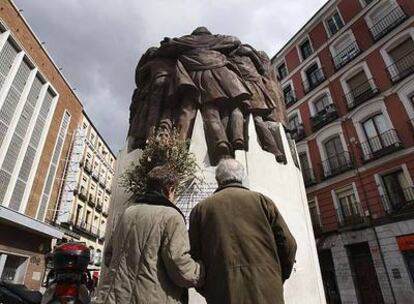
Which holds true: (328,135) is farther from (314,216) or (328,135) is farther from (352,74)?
(314,216)

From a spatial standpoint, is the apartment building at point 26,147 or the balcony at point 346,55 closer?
the apartment building at point 26,147

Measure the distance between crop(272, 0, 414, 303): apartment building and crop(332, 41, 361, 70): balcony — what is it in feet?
0.24

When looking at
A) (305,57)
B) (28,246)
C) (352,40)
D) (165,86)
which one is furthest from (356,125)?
(28,246)

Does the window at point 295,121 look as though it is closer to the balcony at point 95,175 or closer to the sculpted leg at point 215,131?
the sculpted leg at point 215,131

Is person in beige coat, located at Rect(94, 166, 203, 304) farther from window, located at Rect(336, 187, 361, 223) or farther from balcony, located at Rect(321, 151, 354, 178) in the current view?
balcony, located at Rect(321, 151, 354, 178)

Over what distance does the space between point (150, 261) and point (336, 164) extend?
57.9 feet

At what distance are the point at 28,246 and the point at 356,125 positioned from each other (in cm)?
1982

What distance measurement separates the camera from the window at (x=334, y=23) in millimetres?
19472

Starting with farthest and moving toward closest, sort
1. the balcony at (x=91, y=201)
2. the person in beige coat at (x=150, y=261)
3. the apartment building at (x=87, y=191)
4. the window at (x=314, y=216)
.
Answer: the balcony at (x=91, y=201) → the apartment building at (x=87, y=191) → the window at (x=314, y=216) → the person in beige coat at (x=150, y=261)

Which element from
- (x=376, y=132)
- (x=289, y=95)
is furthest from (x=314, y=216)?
(x=289, y=95)

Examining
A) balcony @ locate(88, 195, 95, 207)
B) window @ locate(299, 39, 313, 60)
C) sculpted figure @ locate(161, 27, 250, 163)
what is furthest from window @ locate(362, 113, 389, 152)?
balcony @ locate(88, 195, 95, 207)

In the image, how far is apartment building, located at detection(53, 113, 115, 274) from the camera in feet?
74.2

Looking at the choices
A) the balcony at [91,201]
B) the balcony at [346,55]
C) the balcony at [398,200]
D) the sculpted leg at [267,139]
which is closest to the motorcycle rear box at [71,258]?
the sculpted leg at [267,139]

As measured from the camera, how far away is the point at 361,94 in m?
16.7
